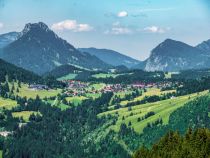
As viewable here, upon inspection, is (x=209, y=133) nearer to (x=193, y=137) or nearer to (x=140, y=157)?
(x=193, y=137)

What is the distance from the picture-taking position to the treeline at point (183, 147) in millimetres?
130750

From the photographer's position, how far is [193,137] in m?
136

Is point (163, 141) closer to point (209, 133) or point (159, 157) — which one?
point (159, 157)

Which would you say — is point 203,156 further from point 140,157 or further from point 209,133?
point 140,157

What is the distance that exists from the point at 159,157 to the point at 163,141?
7.82 metres

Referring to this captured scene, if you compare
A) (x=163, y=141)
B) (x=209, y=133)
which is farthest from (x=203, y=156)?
(x=163, y=141)

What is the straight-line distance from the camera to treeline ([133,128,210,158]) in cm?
13075

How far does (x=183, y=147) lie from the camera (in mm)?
136125

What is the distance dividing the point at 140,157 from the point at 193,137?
17303 mm

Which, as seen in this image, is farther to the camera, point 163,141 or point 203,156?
point 163,141

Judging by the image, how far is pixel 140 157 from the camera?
145m

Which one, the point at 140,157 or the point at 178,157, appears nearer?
the point at 178,157

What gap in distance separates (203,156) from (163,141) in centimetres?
1961

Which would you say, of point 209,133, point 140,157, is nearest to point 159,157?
point 140,157
